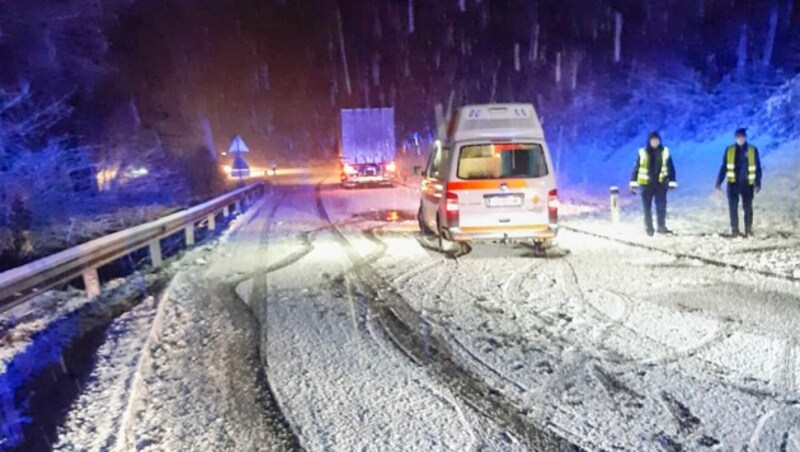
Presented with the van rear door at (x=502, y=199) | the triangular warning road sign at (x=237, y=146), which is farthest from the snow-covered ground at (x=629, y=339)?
the triangular warning road sign at (x=237, y=146)

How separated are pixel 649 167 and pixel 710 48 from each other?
15672 mm

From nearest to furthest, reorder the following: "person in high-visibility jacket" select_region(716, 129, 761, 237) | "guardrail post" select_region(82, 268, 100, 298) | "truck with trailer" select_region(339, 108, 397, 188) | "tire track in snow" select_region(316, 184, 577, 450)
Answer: "tire track in snow" select_region(316, 184, 577, 450) → "guardrail post" select_region(82, 268, 100, 298) → "person in high-visibility jacket" select_region(716, 129, 761, 237) → "truck with trailer" select_region(339, 108, 397, 188)

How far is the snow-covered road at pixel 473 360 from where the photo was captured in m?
4.45

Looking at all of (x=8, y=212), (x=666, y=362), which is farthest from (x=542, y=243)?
(x=8, y=212)

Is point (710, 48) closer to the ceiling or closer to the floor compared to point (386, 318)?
closer to the ceiling

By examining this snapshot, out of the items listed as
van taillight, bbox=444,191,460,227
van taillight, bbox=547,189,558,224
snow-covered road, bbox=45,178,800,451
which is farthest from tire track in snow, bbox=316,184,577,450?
van taillight, bbox=547,189,558,224

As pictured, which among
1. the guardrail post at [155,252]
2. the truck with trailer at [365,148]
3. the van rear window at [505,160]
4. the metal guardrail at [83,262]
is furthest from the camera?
the truck with trailer at [365,148]

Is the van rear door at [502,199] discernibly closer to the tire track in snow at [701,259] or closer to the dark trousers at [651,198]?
the tire track in snow at [701,259]

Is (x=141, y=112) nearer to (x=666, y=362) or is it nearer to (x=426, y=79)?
(x=426, y=79)

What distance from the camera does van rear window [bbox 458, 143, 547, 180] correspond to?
36.4 ft

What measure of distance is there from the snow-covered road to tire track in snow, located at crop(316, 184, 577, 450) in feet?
0.06

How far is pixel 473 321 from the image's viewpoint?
716cm

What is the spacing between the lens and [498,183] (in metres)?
10.9

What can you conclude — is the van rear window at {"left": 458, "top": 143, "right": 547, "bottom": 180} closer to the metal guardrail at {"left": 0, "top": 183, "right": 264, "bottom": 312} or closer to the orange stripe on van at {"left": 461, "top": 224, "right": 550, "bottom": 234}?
the orange stripe on van at {"left": 461, "top": 224, "right": 550, "bottom": 234}
